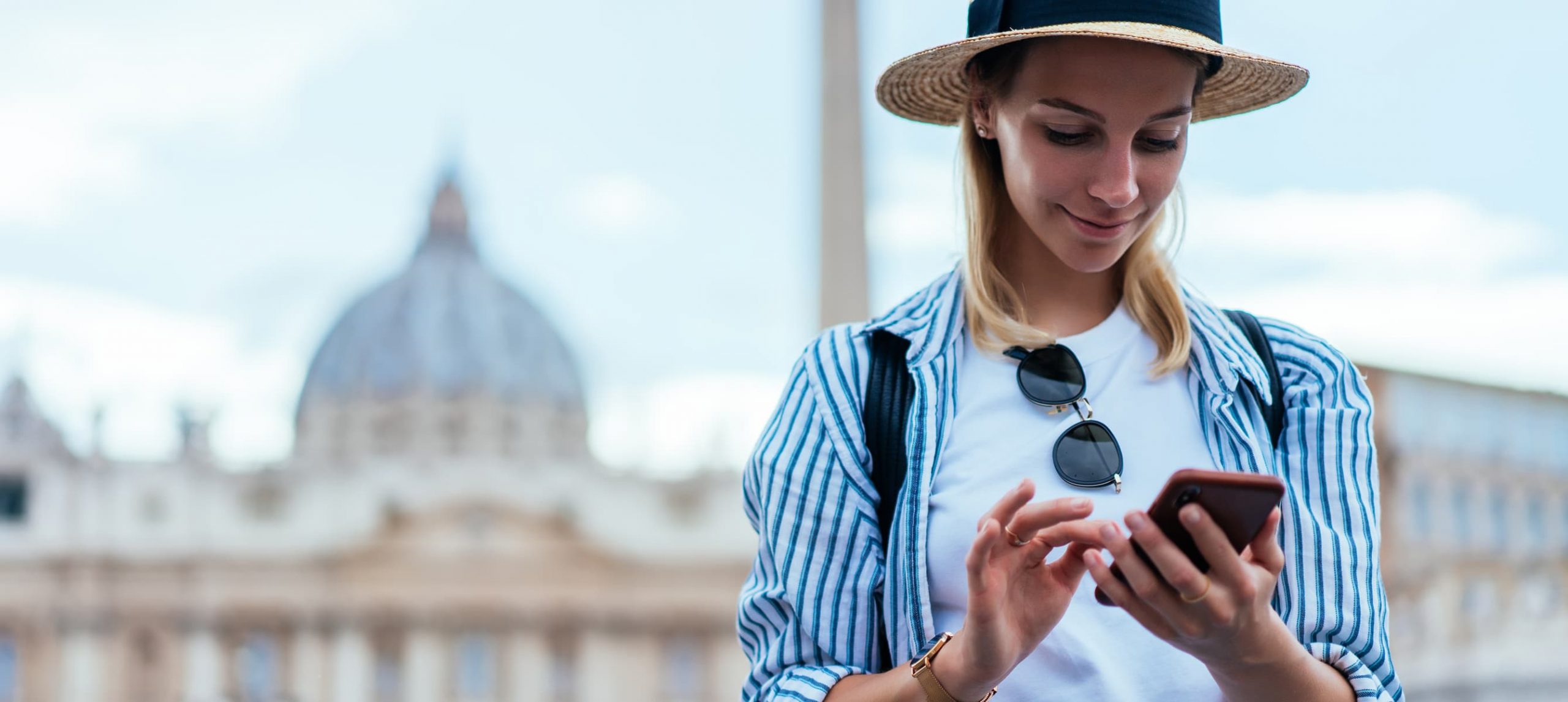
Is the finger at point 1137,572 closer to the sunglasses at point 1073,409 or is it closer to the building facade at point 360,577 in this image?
the sunglasses at point 1073,409

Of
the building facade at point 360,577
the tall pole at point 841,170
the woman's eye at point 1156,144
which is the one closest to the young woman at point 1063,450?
the woman's eye at point 1156,144

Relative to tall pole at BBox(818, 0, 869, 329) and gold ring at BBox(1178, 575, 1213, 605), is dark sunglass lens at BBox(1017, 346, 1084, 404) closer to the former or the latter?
gold ring at BBox(1178, 575, 1213, 605)

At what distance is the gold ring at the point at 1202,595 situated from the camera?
2.42ft

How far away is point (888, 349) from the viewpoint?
3.18 ft

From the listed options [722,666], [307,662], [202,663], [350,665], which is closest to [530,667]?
[350,665]

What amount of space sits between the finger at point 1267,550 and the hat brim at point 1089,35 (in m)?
0.26

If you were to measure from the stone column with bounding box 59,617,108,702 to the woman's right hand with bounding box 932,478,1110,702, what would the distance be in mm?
23615

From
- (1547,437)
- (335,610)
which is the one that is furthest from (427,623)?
(1547,437)

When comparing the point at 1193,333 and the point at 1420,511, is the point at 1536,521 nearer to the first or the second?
the point at 1420,511

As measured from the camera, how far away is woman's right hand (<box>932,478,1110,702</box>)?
0.76 meters

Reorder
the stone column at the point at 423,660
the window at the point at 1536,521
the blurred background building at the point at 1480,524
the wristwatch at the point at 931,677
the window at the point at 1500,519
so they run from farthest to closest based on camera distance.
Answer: the stone column at the point at 423,660, the window at the point at 1500,519, the window at the point at 1536,521, the blurred background building at the point at 1480,524, the wristwatch at the point at 931,677

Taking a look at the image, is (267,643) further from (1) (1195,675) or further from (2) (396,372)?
(1) (1195,675)

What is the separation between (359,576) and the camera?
23.1 meters

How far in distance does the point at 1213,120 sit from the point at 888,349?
285 mm
